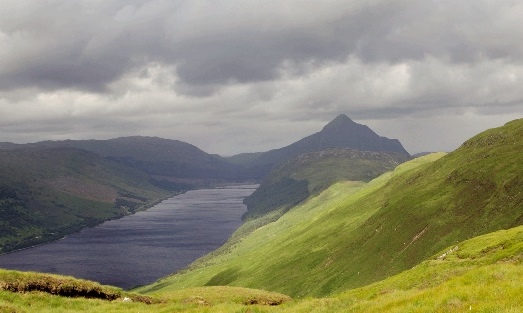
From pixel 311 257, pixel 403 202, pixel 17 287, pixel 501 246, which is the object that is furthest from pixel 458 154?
pixel 17 287

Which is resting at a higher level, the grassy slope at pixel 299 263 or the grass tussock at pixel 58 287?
the grass tussock at pixel 58 287

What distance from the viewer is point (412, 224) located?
363 feet

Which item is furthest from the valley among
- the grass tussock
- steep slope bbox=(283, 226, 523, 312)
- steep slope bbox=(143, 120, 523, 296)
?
steep slope bbox=(143, 120, 523, 296)

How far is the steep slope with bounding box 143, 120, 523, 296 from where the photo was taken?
94.7 meters

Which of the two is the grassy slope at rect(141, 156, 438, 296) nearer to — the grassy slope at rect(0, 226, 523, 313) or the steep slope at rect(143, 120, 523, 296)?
the steep slope at rect(143, 120, 523, 296)

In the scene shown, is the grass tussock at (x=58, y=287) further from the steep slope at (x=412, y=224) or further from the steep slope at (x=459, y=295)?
the steep slope at (x=412, y=224)

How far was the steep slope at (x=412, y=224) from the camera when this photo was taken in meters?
94.7

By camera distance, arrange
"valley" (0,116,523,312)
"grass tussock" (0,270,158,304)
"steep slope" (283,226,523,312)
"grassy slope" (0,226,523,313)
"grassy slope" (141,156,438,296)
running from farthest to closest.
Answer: "grassy slope" (141,156,438,296), "grass tussock" (0,270,158,304), "valley" (0,116,523,312), "grassy slope" (0,226,523,313), "steep slope" (283,226,523,312)

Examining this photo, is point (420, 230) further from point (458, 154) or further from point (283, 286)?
point (458, 154)

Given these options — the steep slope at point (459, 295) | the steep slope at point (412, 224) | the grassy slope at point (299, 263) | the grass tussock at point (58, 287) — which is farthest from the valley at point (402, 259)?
the grassy slope at point (299, 263)

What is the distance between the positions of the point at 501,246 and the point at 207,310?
44.2 meters

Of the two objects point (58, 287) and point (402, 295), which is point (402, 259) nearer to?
point (402, 295)

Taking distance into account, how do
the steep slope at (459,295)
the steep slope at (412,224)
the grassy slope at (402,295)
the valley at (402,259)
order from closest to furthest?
the steep slope at (459,295), the grassy slope at (402,295), the valley at (402,259), the steep slope at (412,224)

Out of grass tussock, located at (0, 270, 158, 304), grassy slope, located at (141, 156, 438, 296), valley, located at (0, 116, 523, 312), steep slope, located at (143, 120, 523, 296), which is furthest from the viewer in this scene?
grassy slope, located at (141, 156, 438, 296)
